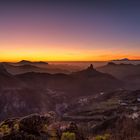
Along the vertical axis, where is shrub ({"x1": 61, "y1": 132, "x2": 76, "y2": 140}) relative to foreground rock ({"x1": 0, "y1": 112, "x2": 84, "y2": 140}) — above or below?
below

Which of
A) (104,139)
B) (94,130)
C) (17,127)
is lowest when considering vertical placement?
(94,130)

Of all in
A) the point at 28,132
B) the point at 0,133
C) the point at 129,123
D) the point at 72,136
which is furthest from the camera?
the point at 129,123

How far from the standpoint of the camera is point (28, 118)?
106ft

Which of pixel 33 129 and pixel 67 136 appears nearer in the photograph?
pixel 33 129

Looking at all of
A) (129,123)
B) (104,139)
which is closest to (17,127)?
(104,139)

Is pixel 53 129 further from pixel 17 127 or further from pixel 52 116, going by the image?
pixel 17 127

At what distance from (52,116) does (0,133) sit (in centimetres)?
757

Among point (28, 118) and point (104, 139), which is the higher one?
point (28, 118)

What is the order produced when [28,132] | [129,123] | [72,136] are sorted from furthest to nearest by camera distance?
[129,123] → [72,136] → [28,132]

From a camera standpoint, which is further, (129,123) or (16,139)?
(129,123)

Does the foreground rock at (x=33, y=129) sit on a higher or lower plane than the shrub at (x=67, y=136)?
higher

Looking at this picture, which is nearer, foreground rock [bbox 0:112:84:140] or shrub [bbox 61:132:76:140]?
foreground rock [bbox 0:112:84:140]

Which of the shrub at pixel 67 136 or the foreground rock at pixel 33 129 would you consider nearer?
the foreground rock at pixel 33 129

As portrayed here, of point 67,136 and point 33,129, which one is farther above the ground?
point 33,129
